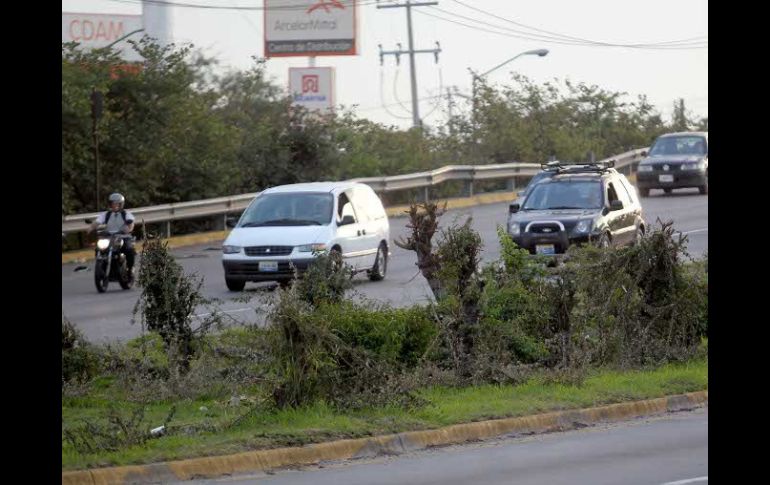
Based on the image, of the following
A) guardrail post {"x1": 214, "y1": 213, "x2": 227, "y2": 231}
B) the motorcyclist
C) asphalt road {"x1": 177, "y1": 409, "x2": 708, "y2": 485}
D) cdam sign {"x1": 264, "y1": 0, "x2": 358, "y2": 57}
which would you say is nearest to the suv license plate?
the motorcyclist

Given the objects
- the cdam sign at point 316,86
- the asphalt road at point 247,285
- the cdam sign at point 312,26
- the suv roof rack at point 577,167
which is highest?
the cdam sign at point 312,26

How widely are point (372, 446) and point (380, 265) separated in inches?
569

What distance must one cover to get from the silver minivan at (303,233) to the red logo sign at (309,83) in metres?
38.7

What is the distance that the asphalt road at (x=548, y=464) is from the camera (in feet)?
37.3

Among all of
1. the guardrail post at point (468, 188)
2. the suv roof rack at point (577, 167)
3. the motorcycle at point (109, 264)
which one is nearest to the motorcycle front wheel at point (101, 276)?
the motorcycle at point (109, 264)

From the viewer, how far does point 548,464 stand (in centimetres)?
1216

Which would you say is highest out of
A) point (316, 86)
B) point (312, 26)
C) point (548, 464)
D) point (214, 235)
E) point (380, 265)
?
point (312, 26)

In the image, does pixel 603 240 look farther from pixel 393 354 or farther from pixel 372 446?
pixel 372 446

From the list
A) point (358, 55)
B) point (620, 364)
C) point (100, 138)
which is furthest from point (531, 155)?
point (620, 364)

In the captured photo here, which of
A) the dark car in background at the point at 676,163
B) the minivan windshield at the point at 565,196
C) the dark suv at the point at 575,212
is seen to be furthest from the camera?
the dark car in background at the point at 676,163

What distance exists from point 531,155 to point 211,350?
40.3 meters

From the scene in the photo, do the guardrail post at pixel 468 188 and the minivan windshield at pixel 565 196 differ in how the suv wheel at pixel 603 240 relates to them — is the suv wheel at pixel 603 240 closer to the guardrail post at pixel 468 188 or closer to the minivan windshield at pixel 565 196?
the minivan windshield at pixel 565 196

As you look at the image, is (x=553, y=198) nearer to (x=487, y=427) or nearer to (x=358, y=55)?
(x=487, y=427)

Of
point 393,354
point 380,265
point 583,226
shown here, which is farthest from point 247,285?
point 393,354
